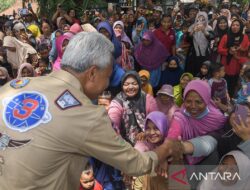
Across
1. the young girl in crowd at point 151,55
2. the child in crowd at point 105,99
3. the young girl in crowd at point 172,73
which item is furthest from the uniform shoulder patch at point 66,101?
the young girl in crowd at point 151,55

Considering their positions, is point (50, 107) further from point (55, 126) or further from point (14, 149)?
point (14, 149)

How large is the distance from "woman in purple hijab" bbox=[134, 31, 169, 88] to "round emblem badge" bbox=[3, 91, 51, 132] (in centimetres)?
451

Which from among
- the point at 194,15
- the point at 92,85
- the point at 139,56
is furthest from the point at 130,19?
the point at 92,85

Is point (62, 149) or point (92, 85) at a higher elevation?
point (92, 85)

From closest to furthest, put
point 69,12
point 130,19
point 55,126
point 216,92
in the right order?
point 55,126, point 216,92, point 69,12, point 130,19

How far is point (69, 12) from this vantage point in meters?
7.55

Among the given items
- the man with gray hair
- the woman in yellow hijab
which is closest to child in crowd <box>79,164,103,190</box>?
the man with gray hair

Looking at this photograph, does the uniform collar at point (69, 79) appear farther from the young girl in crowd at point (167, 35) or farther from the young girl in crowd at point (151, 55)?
the young girl in crowd at point (167, 35)

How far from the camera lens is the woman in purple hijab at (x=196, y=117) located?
2.89 meters

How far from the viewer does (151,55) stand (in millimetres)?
6148

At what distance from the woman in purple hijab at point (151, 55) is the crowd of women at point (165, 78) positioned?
0.6 inches

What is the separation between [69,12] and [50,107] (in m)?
6.28

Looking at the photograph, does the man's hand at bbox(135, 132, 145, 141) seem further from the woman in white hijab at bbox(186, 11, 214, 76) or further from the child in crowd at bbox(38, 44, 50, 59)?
the woman in white hijab at bbox(186, 11, 214, 76)

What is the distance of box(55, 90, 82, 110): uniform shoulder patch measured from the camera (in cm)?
154
